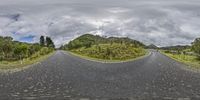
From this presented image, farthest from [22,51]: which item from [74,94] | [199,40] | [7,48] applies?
[74,94]

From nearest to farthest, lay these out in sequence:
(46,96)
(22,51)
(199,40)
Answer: (46,96) < (199,40) < (22,51)

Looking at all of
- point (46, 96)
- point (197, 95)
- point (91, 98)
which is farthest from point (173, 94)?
point (46, 96)

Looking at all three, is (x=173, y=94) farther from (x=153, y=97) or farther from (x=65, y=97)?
(x=65, y=97)

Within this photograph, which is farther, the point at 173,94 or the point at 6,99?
the point at 173,94

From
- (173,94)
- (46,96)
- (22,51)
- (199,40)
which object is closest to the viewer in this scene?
(46,96)

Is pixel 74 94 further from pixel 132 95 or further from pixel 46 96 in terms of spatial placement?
pixel 132 95

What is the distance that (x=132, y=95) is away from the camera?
23703 millimetres

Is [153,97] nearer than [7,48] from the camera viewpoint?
Yes

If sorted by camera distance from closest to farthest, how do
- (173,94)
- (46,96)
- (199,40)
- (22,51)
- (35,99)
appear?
1. (35,99)
2. (46,96)
3. (173,94)
4. (199,40)
5. (22,51)

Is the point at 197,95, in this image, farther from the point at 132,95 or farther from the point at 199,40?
the point at 199,40

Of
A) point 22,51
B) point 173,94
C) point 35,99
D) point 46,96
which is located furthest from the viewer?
point 22,51

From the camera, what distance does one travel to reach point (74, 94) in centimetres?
2417

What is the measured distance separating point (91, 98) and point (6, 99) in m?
5.08

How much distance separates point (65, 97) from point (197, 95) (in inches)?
344
